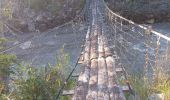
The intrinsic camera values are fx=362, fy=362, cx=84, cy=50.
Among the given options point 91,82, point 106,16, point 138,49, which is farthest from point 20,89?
→ point 106,16

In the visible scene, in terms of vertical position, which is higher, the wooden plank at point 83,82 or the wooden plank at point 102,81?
the wooden plank at point 102,81

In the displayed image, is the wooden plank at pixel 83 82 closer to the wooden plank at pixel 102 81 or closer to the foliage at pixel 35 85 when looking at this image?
the wooden plank at pixel 102 81

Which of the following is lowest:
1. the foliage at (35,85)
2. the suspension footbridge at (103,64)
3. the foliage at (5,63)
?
the foliage at (35,85)

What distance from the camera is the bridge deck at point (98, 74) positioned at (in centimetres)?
474

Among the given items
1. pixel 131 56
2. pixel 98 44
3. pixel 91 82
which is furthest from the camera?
pixel 131 56

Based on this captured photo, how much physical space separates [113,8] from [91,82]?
11.9m

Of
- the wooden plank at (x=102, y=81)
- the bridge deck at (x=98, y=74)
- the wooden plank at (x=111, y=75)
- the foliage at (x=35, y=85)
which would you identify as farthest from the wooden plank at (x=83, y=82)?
the foliage at (x=35, y=85)

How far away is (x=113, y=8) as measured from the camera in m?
16.9

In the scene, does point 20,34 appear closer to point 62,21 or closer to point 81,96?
point 62,21

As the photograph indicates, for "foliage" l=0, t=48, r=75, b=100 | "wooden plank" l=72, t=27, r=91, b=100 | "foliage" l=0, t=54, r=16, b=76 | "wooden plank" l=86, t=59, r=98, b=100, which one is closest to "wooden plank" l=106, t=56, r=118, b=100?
"wooden plank" l=86, t=59, r=98, b=100

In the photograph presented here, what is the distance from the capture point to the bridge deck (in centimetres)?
474

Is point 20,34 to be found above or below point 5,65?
below

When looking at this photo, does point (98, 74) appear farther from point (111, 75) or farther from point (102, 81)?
point (102, 81)

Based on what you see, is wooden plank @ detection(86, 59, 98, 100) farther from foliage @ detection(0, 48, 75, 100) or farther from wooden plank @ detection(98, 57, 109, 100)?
foliage @ detection(0, 48, 75, 100)
